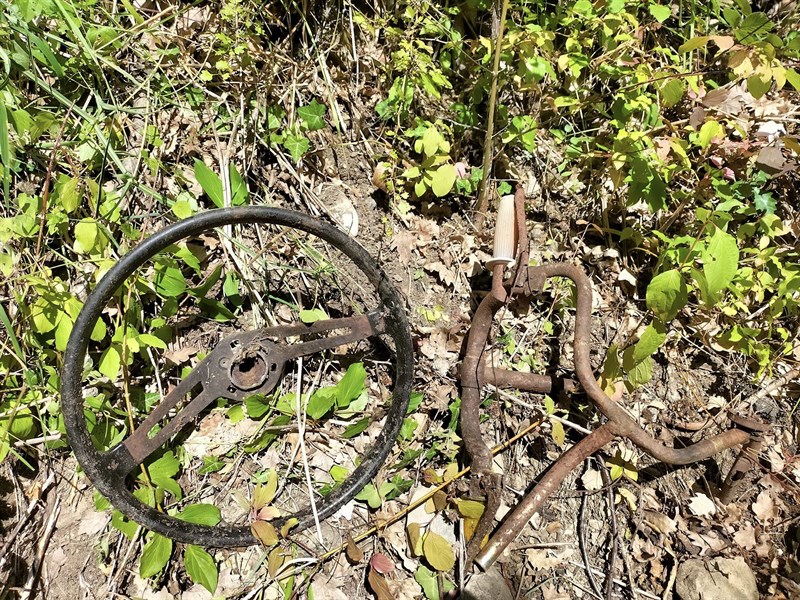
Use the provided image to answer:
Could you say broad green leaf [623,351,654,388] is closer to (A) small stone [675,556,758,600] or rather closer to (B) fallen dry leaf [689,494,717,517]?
(B) fallen dry leaf [689,494,717,517]

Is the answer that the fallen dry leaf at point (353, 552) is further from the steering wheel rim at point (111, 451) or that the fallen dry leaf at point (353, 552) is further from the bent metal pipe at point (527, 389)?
the bent metal pipe at point (527, 389)

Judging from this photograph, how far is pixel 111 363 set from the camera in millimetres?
1641

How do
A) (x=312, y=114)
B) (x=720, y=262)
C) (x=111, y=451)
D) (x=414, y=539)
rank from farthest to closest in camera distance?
(x=312, y=114)
(x=414, y=539)
(x=720, y=262)
(x=111, y=451)

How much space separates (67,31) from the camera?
5.68ft

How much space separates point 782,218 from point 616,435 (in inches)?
51.8

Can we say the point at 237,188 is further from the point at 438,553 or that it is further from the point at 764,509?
the point at 764,509

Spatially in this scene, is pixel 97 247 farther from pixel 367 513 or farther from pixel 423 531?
pixel 423 531

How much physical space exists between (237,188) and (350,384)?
2.59ft

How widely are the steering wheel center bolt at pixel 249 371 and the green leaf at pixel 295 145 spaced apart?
79 centimetres

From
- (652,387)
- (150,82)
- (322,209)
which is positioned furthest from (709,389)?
(150,82)

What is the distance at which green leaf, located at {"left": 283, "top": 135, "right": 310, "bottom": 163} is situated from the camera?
1.96m

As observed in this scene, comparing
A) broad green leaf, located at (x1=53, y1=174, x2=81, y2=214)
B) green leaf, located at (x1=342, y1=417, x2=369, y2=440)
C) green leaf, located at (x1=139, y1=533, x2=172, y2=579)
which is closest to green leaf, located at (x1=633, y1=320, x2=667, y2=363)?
green leaf, located at (x1=342, y1=417, x2=369, y2=440)

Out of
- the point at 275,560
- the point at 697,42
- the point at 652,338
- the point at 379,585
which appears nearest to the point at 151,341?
the point at 275,560

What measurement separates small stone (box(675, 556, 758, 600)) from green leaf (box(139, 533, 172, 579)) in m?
1.75
